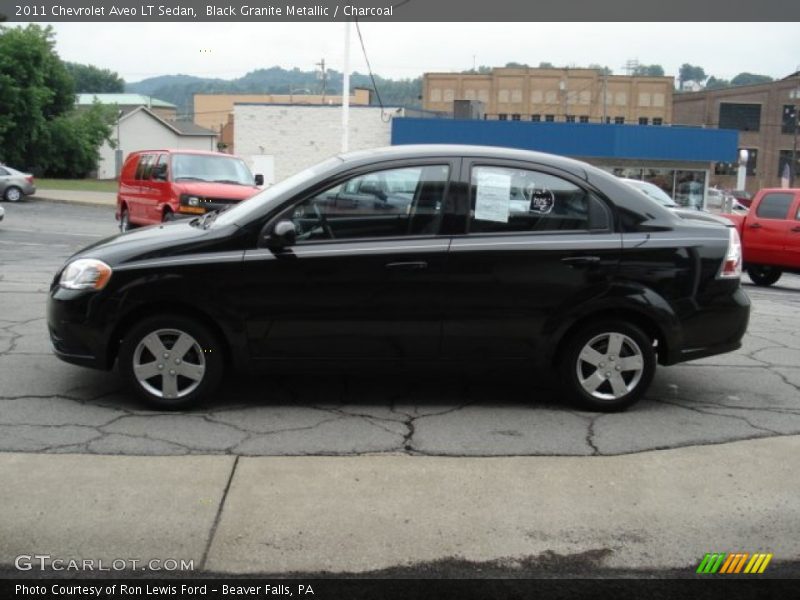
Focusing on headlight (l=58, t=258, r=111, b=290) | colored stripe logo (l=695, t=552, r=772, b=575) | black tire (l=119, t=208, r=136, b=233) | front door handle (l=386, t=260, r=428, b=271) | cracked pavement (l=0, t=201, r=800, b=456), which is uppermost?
front door handle (l=386, t=260, r=428, b=271)

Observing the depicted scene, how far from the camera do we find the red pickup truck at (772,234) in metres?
14.0

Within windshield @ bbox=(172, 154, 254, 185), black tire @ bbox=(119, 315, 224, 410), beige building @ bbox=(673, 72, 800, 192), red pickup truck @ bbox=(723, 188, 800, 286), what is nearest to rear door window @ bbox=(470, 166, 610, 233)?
black tire @ bbox=(119, 315, 224, 410)

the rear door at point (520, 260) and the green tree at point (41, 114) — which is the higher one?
the green tree at point (41, 114)

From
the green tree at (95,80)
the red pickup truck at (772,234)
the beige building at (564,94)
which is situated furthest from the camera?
the green tree at (95,80)

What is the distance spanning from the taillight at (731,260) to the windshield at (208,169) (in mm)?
11097

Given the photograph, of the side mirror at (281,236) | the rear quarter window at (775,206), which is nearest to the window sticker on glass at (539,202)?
the side mirror at (281,236)

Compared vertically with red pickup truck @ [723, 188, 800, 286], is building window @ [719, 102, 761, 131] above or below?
above

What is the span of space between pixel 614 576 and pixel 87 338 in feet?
11.1

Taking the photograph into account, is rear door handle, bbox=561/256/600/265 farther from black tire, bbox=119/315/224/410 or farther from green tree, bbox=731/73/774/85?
green tree, bbox=731/73/774/85

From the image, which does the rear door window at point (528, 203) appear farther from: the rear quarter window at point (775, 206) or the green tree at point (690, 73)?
the green tree at point (690, 73)

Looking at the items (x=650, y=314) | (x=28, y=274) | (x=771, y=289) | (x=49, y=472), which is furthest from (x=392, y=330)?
(x=771, y=289)

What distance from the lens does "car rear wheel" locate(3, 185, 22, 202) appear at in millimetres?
32156

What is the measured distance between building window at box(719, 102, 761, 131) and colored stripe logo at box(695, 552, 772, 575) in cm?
8228
